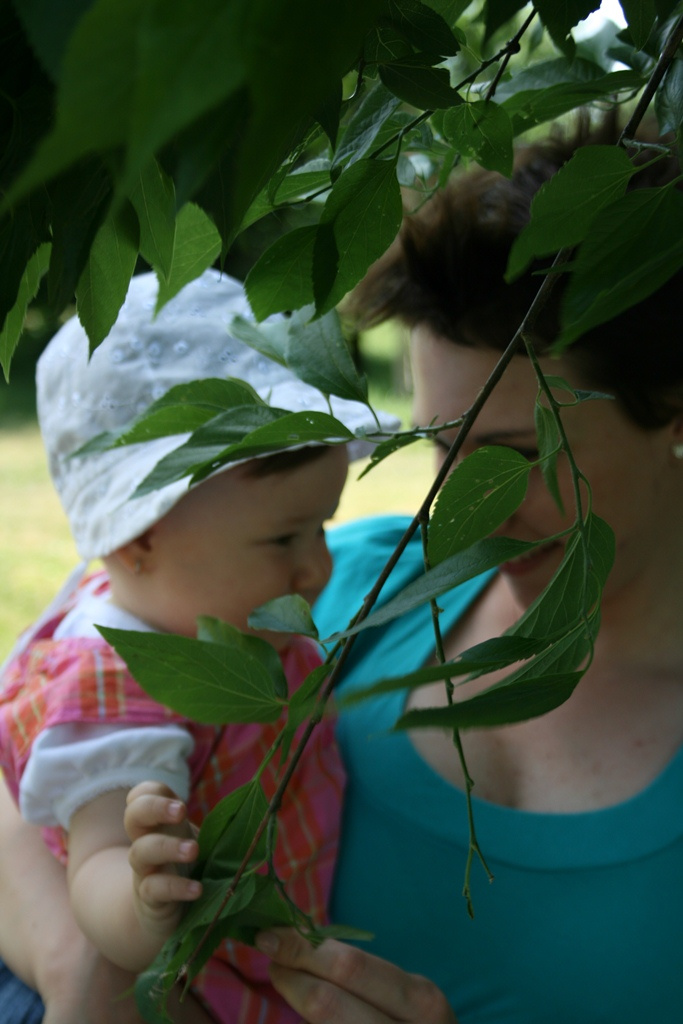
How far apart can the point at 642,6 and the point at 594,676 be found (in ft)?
2.88

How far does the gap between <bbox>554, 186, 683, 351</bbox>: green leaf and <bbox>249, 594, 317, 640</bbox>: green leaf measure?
223 mm

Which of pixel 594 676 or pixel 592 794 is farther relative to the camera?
pixel 594 676

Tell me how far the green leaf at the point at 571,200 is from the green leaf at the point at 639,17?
0.07m

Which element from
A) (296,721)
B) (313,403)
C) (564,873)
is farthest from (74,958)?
(296,721)

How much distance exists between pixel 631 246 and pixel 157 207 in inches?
5.9

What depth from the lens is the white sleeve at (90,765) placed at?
0.91 metres

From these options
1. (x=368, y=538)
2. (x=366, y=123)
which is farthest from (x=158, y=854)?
(x=368, y=538)

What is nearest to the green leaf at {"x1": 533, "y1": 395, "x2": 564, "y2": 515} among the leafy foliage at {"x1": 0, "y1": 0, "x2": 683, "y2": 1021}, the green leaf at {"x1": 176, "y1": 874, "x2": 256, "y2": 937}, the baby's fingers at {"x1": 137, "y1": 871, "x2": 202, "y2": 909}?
the leafy foliage at {"x1": 0, "y1": 0, "x2": 683, "y2": 1021}

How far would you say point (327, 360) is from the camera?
516 millimetres

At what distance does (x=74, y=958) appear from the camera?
939 millimetres

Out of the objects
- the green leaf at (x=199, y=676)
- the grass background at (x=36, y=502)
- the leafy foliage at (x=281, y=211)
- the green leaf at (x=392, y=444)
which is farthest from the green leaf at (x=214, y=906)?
the grass background at (x=36, y=502)

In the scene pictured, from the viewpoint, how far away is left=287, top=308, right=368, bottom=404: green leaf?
0.51m

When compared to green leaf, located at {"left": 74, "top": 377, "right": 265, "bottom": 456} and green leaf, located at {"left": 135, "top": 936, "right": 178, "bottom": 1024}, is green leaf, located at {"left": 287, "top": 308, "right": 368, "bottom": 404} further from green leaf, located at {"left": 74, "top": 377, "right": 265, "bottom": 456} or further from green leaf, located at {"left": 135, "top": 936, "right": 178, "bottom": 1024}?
green leaf, located at {"left": 135, "top": 936, "right": 178, "bottom": 1024}

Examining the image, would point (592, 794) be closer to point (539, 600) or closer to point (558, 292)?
point (558, 292)
